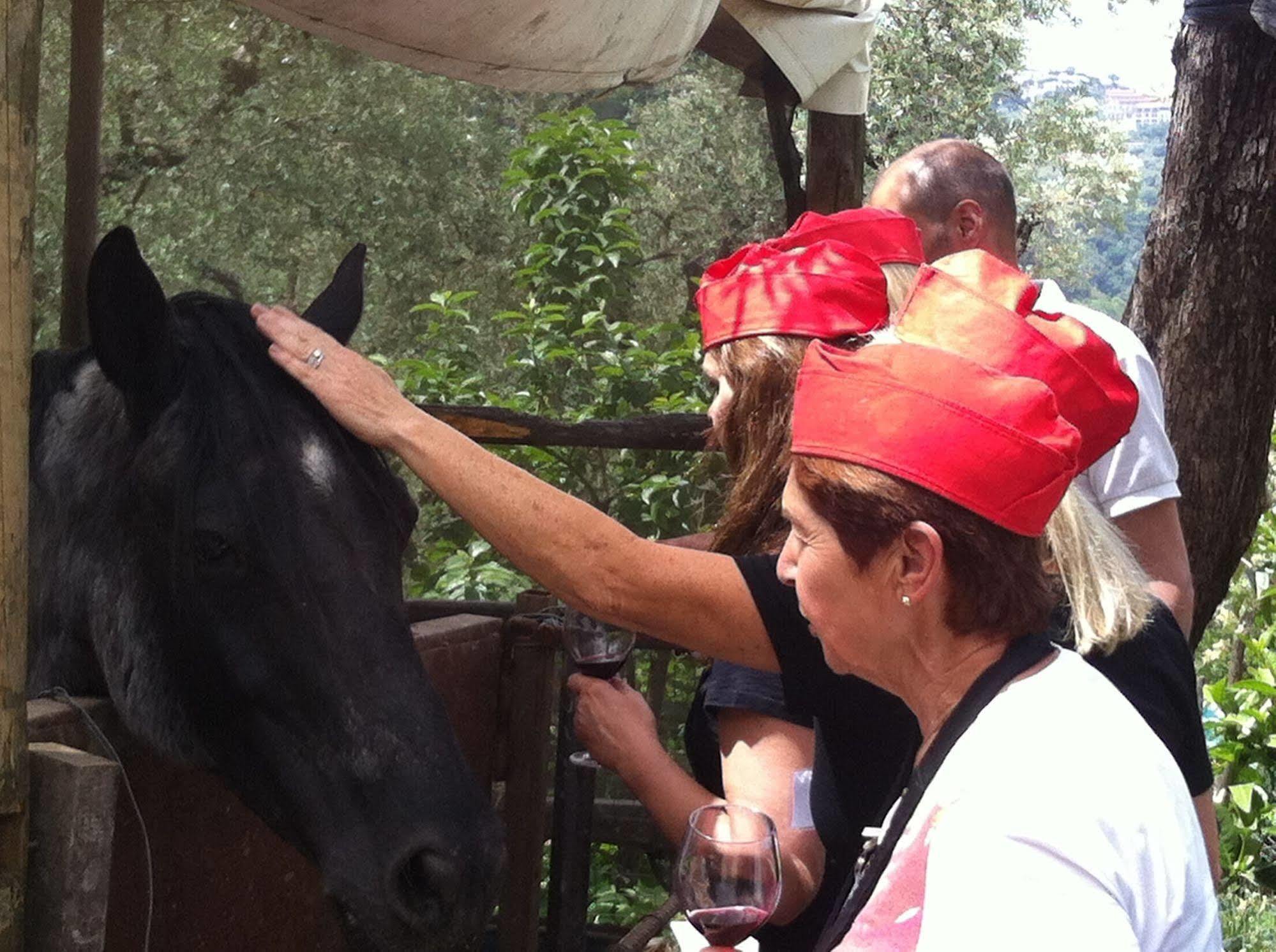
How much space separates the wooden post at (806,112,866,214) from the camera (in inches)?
216

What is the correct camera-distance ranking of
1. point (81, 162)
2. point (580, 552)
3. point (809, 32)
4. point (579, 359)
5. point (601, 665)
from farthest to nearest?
point (579, 359)
point (81, 162)
point (809, 32)
point (601, 665)
point (580, 552)

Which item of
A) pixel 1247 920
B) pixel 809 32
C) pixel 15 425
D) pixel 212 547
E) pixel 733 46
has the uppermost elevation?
pixel 733 46

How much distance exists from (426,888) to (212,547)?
652 mm

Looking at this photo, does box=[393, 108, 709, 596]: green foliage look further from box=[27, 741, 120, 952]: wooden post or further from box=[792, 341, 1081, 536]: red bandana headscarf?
box=[792, 341, 1081, 536]: red bandana headscarf

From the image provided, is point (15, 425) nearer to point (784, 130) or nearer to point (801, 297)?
point (801, 297)

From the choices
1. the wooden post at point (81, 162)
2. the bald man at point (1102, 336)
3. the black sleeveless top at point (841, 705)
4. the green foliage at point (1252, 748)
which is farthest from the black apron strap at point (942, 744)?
the green foliage at point (1252, 748)

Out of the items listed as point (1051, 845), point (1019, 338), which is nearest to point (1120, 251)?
point (1019, 338)

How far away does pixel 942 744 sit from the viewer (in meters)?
1.63

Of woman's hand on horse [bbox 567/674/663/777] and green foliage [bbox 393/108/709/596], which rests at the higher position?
green foliage [bbox 393/108/709/596]

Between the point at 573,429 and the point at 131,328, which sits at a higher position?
the point at 131,328

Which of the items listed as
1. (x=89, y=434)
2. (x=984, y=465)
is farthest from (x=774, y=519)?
(x=89, y=434)

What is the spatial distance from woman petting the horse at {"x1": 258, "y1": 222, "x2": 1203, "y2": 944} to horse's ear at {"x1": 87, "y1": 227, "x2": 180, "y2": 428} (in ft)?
1.34

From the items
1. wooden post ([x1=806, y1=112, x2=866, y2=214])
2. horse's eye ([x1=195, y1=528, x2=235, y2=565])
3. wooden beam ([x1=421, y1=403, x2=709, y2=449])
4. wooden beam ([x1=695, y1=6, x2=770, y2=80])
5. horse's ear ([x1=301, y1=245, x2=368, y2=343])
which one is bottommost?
horse's eye ([x1=195, y1=528, x2=235, y2=565])

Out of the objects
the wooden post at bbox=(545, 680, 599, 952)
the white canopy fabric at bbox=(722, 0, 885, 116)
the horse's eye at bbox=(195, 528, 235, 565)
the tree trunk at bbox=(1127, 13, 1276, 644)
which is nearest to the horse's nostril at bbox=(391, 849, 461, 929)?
the horse's eye at bbox=(195, 528, 235, 565)
